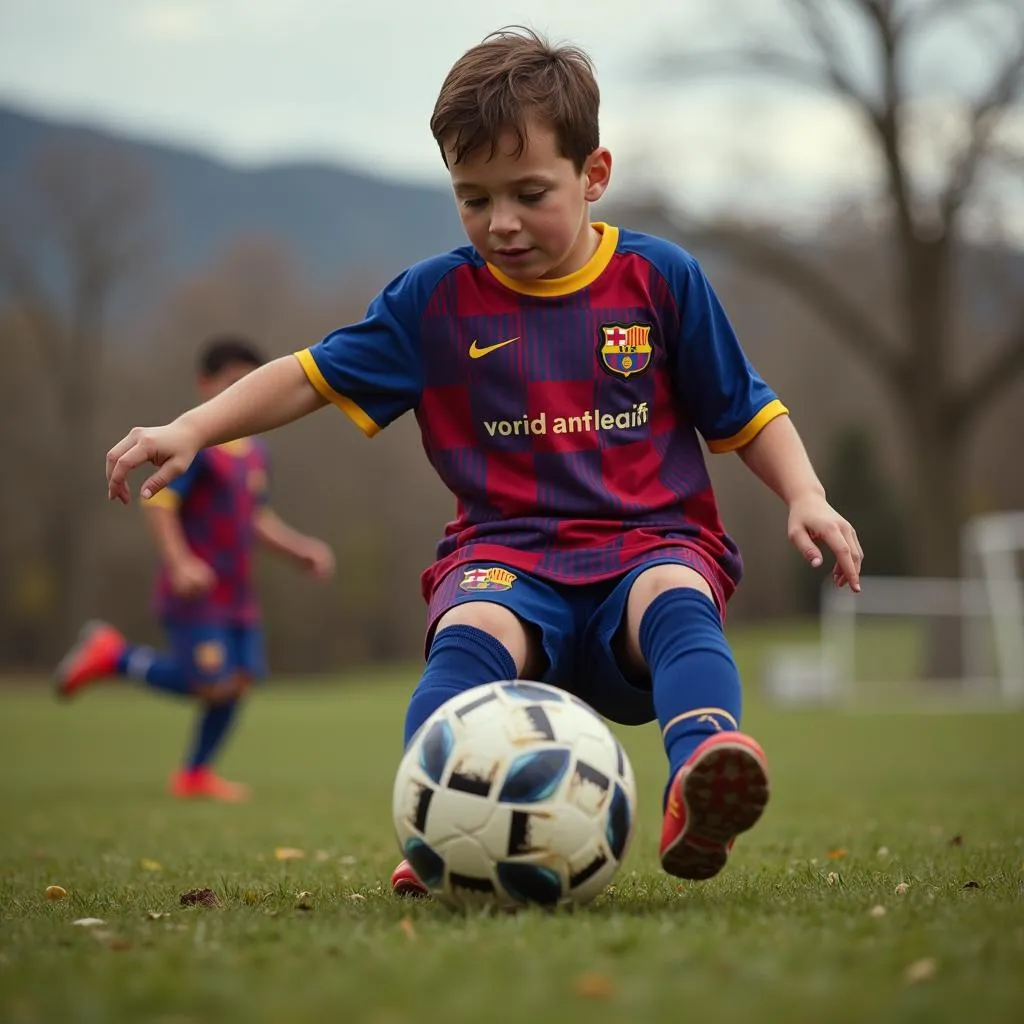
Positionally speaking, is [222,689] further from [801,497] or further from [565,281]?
[801,497]

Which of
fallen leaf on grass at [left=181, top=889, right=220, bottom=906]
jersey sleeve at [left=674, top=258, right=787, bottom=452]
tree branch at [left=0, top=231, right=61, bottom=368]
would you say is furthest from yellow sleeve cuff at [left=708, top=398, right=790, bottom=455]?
tree branch at [left=0, top=231, right=61, bottom=368]

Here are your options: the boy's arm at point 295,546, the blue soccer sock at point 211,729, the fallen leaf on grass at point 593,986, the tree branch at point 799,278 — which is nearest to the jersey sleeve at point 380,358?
the fallen leaf on grass at point 593,986

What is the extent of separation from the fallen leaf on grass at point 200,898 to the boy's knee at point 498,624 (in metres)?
0.77

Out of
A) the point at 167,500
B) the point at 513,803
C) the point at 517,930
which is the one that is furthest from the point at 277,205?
the point at 517,930

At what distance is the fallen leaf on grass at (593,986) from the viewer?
2053 mm

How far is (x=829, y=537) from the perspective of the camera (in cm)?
327

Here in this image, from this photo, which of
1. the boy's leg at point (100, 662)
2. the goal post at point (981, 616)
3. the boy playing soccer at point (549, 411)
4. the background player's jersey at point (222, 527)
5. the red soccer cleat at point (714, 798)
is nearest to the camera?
the red soccer cleat at point (714, 798)

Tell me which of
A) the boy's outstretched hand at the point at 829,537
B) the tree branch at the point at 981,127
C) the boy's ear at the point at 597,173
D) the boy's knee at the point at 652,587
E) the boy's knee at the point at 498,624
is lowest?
the boy's knee at the point at 498,624

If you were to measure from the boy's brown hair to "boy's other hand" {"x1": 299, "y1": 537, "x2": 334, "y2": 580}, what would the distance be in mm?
3886

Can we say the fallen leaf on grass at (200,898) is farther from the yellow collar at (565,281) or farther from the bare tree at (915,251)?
the bare tree at (915,251)

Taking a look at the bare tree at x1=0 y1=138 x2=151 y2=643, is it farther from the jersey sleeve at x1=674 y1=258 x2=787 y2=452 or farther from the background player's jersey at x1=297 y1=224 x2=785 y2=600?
the jersey sleeve at x1=674 y1=258 x2=787 y2=452

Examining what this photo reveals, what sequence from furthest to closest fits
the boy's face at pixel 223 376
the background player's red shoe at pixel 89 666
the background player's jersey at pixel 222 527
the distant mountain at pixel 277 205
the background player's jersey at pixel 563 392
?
the distant mountain at pixel 277 205 < the background player's red shoe at pixel 89 666 < the background player's jersey at pixel 222 527 < the boy's face at pixel 223 376 < the background player's jersey at pixel 563 392

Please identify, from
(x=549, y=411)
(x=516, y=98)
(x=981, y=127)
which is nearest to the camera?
(x=516, y=98)

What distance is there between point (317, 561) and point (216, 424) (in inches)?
157
